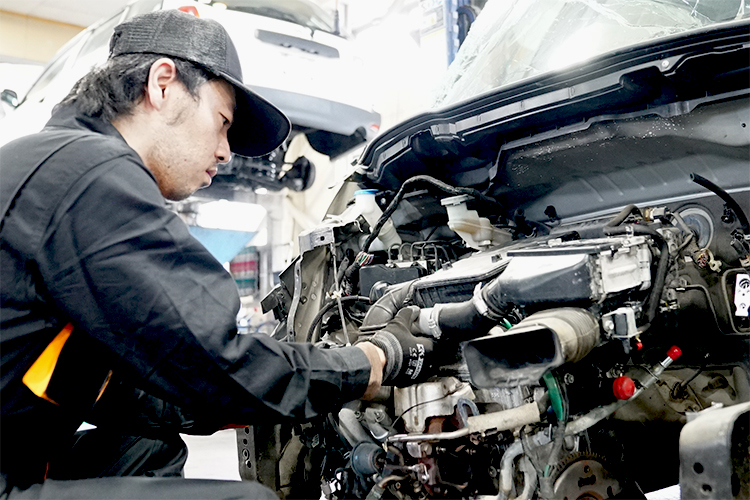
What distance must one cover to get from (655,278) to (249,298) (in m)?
7.15

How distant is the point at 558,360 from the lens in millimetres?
1310

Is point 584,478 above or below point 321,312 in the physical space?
below

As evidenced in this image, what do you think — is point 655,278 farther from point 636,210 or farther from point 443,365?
point 443,365

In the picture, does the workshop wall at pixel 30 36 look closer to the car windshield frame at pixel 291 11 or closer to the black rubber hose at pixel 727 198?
the car windshield frame at pixel 291 11

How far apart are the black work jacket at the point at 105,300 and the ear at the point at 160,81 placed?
0.22 meters

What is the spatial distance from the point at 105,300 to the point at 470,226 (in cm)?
141

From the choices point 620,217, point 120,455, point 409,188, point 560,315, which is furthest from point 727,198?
point 120,455

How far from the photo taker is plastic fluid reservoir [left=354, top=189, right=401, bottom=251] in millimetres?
2555

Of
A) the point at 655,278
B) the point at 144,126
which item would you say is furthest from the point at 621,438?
the point at 144,126

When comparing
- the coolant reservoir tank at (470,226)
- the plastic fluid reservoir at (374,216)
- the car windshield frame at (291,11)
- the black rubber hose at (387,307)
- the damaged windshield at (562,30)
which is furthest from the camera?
the car windshield frame at (291,11)

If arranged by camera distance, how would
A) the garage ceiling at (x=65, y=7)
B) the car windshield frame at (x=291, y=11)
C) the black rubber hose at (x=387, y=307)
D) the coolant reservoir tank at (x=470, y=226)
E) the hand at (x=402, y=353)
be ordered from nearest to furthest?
the hand at (x=402, y=353)
the black rubber hose at (x=387, y=307)
the coolant reservoir tank at (x=470, y=226)
the car windshield frame at (x=291, y=11)
the garage ceiling at (x=65, y=7)

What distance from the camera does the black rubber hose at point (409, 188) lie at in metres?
2.26

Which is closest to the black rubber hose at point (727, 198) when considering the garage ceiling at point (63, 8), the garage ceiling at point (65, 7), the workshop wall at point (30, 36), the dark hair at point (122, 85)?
the dark hair at point (122, 85)

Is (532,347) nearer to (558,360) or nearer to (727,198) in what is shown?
(558,360)
